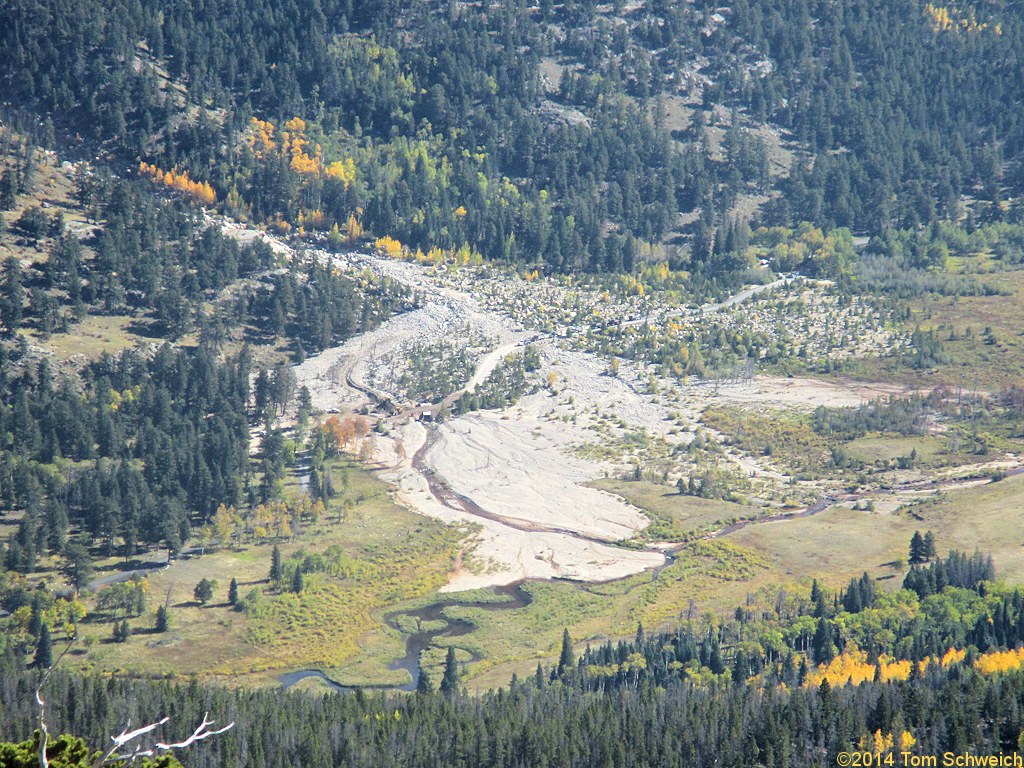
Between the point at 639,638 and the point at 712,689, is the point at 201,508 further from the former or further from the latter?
the point at 712,689

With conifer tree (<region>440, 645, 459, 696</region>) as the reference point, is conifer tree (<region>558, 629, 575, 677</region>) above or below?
above

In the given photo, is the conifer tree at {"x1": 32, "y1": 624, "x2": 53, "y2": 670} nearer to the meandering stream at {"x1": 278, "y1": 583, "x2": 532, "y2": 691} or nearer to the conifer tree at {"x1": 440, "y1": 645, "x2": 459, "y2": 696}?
the meandering stream at {"x1": 278, "y1": 583, "x2": 532, "y2": 691}

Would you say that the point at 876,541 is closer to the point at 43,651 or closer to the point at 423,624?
the point at 423,624

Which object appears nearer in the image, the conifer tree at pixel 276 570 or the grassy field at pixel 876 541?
the conifer tree at pixel 276 570

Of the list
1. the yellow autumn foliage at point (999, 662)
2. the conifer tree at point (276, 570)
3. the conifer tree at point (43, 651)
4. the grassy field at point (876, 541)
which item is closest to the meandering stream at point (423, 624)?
the conifer tree at point (276, 570)

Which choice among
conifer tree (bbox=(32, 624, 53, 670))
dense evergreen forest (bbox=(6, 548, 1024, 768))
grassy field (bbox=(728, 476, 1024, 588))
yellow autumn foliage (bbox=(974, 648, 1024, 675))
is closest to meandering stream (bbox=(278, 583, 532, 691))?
dense evergreen forest (bbox=(6, 548, 1024, 768))

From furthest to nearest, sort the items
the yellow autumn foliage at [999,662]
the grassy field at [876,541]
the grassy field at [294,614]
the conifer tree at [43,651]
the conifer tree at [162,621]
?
the grassy field at [876,541]
the conifer tree at [162,621]
the grassy field at [294,614]
the conifer tree at [43,651]
the yellow autumn foliage at [999,662]

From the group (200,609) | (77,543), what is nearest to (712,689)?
(200,609)

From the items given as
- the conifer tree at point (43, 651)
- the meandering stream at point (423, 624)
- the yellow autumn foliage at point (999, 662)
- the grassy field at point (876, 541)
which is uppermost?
the grassy field at point (876, 541)

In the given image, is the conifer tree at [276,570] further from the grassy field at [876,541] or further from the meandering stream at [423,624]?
the grassy field at [876,541]
